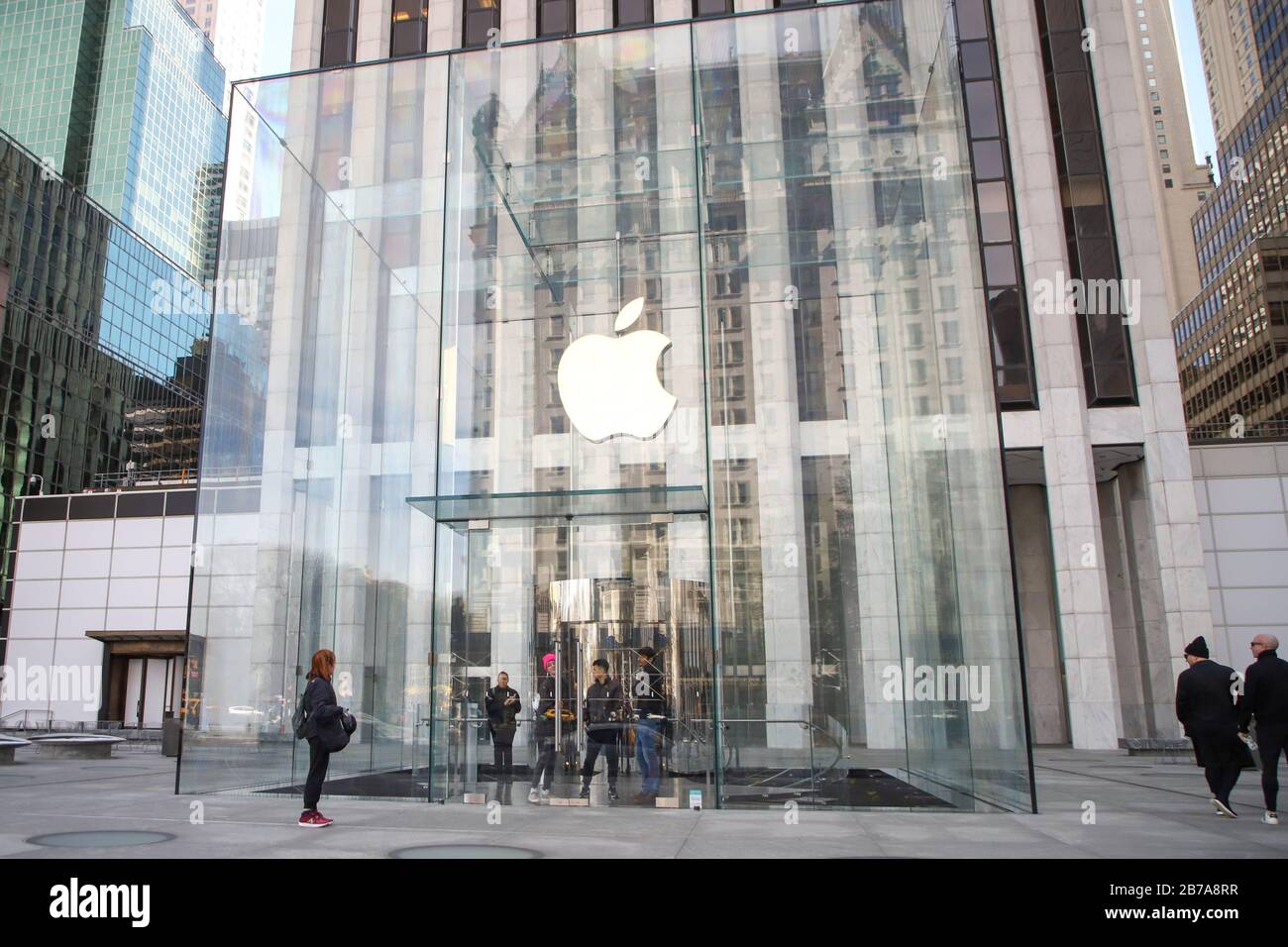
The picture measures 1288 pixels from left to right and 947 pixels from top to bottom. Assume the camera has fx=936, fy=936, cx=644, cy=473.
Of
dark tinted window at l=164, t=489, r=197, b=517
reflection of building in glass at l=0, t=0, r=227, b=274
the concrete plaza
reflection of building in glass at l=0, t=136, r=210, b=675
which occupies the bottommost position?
the concrete plaza

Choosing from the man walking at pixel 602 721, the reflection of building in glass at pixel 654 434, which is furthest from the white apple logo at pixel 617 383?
Result: the man walking at pixel 602 721

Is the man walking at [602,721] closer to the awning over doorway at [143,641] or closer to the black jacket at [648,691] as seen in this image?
the black jacket at [648,691]

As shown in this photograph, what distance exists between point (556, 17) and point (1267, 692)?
30.8m

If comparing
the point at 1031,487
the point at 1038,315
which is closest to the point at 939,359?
the point at 1038,315

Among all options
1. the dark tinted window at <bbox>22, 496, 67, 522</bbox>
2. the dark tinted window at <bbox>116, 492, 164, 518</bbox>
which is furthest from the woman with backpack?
the dark tinted window at <bbox>22, 496, 67, 522</bbox>

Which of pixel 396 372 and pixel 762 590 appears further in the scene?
pixel 396 372

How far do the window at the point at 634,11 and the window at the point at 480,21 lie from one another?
435cm

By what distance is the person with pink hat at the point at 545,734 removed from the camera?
41.3ft

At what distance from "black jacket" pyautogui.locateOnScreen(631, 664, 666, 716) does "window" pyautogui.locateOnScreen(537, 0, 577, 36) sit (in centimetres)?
2682

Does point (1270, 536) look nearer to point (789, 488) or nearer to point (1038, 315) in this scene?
point (1038, 315)

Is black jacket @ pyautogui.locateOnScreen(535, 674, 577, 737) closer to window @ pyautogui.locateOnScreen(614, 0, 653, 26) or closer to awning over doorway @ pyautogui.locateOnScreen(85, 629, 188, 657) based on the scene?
window @ pyautogui.locateOnScreen(614, 0, 653, 26)

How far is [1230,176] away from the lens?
93875mm

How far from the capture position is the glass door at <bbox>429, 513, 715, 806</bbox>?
12508 millimetres
